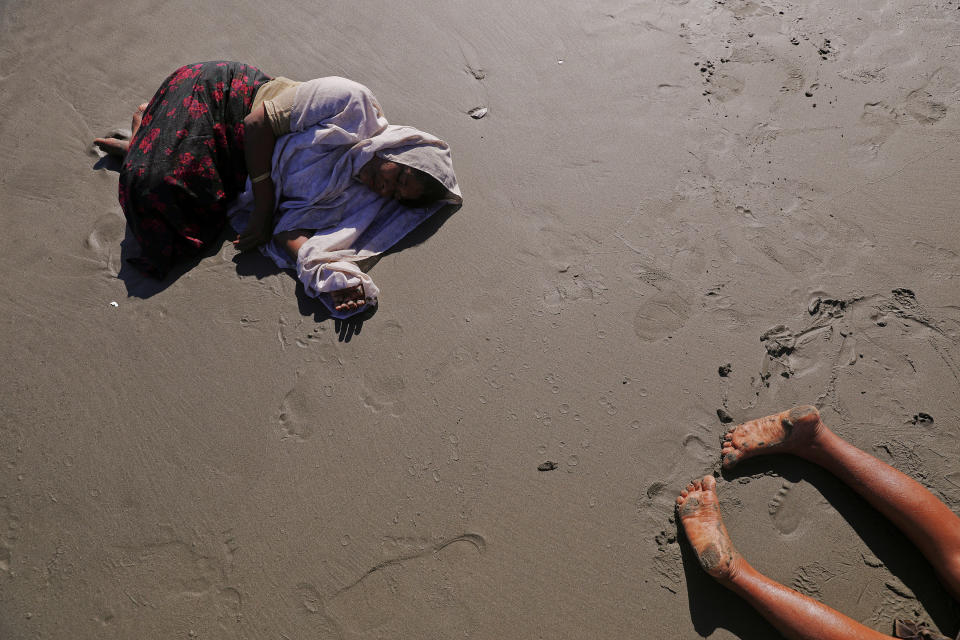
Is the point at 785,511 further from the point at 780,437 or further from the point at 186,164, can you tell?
the point at 186,164

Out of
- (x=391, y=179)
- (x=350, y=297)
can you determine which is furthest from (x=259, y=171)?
(x=350, y=297)

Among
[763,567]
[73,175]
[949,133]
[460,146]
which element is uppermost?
[949,133]

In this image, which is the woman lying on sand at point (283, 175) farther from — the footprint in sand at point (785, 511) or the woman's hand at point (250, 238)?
the footprint in sand at point (785, 511)

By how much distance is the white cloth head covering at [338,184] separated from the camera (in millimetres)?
2480

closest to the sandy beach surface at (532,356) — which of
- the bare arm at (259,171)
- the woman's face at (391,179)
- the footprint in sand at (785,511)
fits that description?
the footprint in sand at (785,511)

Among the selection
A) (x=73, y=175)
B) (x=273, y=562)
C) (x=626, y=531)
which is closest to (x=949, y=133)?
(x=626, y=531)

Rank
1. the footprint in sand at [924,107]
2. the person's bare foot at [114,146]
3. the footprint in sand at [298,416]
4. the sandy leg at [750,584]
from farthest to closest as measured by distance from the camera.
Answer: the person's bare foot at [114,146] < the footprint in sand at [924,107] < the footprint in sand at [298,416] < the sandy leg at [750,584]

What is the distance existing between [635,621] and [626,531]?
27cm

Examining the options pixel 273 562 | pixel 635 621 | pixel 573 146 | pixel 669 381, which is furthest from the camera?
pixel 573 146

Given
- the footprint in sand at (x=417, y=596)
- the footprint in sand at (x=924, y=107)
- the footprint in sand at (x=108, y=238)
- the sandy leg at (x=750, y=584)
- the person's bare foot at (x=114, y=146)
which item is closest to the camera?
the sandy leg at (x=750, y=584)

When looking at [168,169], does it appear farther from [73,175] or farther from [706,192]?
[706,192]

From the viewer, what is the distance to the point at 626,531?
191 centimetres

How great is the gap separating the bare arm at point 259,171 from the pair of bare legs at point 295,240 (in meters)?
0.08

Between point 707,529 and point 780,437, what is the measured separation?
1.47 feet
